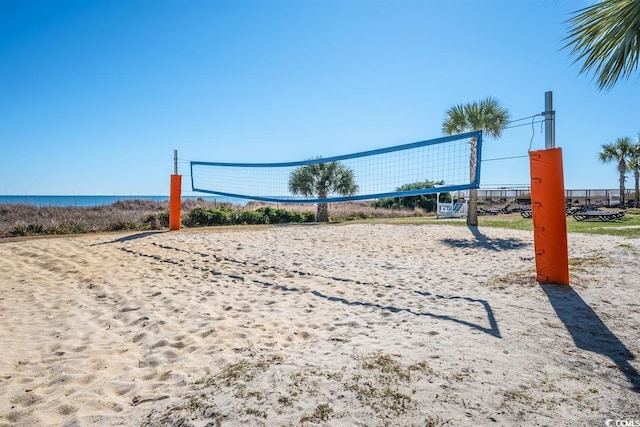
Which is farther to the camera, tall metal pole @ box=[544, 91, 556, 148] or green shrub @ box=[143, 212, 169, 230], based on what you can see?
green shrub @ box=[143, 212, 169, 230]

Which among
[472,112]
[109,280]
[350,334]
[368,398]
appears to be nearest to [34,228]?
[109,280]

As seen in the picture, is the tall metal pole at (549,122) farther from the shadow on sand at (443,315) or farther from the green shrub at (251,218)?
the green shrub at (251,218)

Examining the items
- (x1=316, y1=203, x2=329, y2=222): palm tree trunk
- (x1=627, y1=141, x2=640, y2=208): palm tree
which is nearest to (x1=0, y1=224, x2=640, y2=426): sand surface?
(x1=316, y1=203, x2=329, y2=222): palm tree trunk

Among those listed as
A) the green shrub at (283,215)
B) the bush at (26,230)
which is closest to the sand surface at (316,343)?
the bush at (26,230)

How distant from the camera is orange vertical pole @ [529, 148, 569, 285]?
4.04m

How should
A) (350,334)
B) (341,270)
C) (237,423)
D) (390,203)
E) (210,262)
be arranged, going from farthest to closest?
(390,203)
(210,262)
(341,270)
(350,334)
(237,423)

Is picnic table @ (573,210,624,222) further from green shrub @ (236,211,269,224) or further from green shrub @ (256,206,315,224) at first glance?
green shrub @ (236,211,269,224)

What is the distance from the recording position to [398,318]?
328 centimetres

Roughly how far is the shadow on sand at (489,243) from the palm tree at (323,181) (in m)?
8.50

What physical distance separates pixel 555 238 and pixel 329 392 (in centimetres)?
353

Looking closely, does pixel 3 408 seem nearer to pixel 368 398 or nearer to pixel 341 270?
pixel 368 398

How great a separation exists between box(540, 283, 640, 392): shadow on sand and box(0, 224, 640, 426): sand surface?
0.02m

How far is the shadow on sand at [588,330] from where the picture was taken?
88.9 inches

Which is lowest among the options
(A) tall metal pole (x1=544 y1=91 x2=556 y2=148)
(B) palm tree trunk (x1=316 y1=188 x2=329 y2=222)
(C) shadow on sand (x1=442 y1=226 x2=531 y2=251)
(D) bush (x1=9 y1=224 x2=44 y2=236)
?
(C) shadow on sand (x1=442 y1=226 x2=531 y2=251)
